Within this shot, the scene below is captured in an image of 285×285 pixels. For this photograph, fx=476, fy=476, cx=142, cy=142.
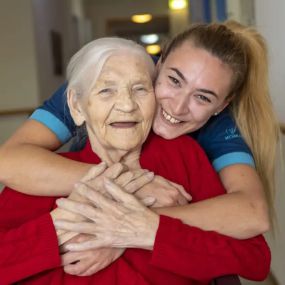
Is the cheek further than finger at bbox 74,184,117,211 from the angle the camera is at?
Yes

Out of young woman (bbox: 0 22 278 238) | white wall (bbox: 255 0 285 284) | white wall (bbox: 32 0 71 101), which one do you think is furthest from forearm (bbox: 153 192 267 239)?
white wall (bbox: 32 0 71 101)

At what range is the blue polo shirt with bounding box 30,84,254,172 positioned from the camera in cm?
140

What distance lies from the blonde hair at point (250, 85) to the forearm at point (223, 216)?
318mm

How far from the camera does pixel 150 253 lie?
1226 mm

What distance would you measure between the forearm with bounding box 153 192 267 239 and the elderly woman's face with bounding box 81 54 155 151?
0.22 metres

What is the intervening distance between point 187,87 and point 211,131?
0.20 metres

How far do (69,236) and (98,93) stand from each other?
38 centimetres

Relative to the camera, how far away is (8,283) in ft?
3.80

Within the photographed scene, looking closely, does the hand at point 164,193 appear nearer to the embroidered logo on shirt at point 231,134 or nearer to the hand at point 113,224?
the hand at point 113,224

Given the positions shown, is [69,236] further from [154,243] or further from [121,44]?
[121,44]

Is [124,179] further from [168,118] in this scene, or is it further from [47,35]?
[47,35]

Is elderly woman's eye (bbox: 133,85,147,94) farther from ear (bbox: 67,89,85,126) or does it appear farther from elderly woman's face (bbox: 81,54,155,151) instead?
ear (bbox: 67,89,85,126)

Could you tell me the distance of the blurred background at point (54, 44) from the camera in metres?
2.53

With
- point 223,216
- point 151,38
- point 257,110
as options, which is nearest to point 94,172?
point 223,216
